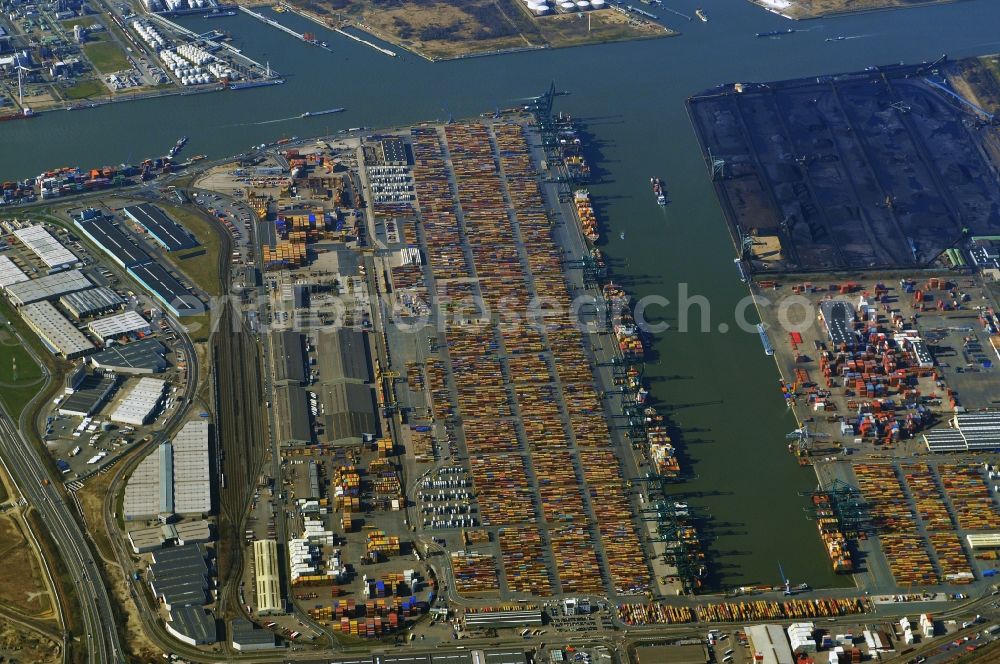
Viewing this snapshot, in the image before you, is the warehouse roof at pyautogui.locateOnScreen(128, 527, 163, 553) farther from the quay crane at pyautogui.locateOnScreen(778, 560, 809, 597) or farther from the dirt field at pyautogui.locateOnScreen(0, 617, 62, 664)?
the quay crane at pyautogui.locateOnScreen(778, 560, 809, 597)

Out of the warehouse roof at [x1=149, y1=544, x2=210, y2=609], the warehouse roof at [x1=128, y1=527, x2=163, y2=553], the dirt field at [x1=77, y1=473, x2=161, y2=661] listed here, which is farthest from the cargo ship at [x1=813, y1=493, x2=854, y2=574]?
the warehouse roof at [x1=128, y1=527, x2=163, y2=553]

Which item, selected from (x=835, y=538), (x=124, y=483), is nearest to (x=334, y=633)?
(x=124, y=483)

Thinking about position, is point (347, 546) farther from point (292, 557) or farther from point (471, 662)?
point (471, 662)

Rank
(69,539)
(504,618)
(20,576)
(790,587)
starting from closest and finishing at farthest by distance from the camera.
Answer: (504,618)
(20,576)
(69,539)
(790,587)

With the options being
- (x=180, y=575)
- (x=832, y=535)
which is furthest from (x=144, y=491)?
(x=832, y=535)

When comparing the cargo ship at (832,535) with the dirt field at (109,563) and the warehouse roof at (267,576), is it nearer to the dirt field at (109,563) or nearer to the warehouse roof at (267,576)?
the warehouse roof at (267,576)

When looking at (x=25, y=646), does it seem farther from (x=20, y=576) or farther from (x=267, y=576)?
(x=267, y=576)

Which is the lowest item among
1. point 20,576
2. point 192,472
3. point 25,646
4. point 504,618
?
point 504,618
